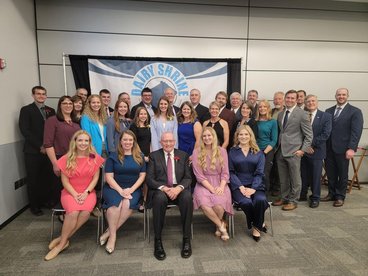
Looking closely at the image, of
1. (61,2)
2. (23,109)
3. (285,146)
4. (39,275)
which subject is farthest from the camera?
(61,2)

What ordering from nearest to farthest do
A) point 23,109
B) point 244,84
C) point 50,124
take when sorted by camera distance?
point 50,124, point 23,109, point 244,84

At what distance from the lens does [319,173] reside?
11.5 feet

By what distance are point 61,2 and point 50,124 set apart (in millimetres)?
2216

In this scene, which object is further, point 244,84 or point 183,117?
point 244,84

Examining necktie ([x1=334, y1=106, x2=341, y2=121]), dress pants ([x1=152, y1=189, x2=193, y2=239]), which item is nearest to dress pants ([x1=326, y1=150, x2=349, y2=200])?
necktie ([x1=334, y1=106, x2=341, y2=121])

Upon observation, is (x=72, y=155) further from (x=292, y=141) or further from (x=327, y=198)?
(x=327, y=198)

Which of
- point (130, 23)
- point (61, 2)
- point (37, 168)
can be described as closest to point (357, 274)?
point (37, 168)

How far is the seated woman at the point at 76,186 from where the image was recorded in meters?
2.34

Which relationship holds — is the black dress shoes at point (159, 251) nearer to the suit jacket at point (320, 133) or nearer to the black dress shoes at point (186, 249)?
the black dress shoes at point (186, 249)

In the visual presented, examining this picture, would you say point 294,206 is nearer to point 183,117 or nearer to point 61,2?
point 183,117

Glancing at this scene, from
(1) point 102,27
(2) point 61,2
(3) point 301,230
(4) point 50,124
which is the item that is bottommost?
(3) point 301,230

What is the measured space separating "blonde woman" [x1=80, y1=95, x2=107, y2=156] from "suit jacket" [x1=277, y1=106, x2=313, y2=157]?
94.8 inches

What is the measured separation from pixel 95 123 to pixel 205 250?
190 centimetres

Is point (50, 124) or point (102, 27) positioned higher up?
point (102, 27)
